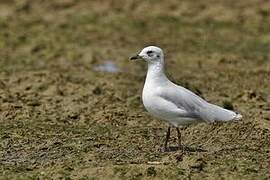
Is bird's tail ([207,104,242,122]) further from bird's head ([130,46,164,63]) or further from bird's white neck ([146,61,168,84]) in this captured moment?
bird's head ([130,46,164,63])

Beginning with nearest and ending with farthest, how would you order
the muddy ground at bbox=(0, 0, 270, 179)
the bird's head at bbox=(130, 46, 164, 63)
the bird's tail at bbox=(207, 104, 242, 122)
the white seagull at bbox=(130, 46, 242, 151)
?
1. the muddy ground at bbox=(0, 0, 270, 179)
2. the white seagull at bbox=(130, 46, 242, 151)
3. the bird's tail at bbox=(207, 104, 242, 122)
4. the bird's head at bbox=(130, 46, 164, 63)

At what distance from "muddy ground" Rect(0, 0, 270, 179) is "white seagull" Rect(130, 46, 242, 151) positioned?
393 mm

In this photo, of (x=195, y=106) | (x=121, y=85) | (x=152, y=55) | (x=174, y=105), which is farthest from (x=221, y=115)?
(x=121, y=85)

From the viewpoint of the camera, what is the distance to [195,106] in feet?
30.8

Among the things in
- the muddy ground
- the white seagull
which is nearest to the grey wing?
the white seagull

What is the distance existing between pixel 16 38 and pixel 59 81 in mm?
4411

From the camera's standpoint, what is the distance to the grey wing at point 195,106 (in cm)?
933

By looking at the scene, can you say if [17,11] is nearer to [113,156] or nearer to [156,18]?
[156,18]

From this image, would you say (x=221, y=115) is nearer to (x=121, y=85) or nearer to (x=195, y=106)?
(x=195, y=106)

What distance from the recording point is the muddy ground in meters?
9.12

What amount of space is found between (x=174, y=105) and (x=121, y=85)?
15.9ft

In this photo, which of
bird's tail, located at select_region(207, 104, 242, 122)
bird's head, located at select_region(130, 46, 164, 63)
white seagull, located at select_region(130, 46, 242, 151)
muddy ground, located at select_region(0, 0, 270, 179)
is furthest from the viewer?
bird's head, located at select_region(130, 46, 164, 63)

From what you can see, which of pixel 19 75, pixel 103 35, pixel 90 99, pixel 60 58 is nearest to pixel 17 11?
pixel 103 35

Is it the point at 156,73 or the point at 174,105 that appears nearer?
the point at 174,105
